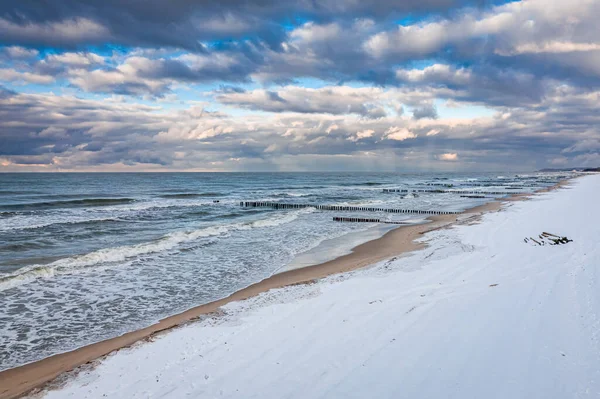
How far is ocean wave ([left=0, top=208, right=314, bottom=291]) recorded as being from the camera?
41.8 feet

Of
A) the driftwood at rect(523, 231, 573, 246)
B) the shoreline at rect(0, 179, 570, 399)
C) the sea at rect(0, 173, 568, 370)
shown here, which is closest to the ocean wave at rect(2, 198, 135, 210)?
the sea at rect(0, 173, 568, 370)

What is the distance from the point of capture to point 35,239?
65.9ft

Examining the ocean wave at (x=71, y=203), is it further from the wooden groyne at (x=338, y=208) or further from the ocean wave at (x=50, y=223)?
the wooden groyne at (x=338, y=208)

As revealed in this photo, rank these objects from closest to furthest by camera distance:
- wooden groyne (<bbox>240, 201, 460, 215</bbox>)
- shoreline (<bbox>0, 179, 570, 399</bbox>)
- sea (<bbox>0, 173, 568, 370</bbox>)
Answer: shoreline (<bbox>0, 179, 570, 399</bbox>)
sea (<bbox>0, 173, 568, 370</bbox>)
wooden groyne (<bbox>240, 201, 460, 215</bbox>)

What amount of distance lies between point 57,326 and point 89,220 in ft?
70.1

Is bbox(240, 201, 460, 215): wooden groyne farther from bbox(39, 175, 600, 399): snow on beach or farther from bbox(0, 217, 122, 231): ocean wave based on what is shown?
bbox(39, 175, 600, 399): snow on beach

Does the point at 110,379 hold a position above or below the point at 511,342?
below

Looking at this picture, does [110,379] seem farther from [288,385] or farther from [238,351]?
[288,385]

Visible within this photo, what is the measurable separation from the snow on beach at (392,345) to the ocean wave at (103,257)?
8.35 meters

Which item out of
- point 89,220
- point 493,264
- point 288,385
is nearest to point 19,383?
point 288,385

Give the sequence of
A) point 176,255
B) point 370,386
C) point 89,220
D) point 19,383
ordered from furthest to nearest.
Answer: point 89,220 → point 176,255 → point 19,383 → point 370,386

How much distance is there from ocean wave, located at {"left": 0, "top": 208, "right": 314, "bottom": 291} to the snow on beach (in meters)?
8.35

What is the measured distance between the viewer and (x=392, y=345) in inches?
236

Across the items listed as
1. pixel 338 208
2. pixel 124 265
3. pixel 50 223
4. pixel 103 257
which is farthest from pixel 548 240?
pixel 50 223
